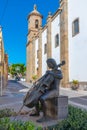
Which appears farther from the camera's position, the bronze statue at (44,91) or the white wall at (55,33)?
the white wall at (55,33)

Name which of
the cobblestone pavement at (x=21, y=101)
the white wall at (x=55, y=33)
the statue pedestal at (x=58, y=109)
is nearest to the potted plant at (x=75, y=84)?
the cobblestone pavement at (x=21, y=101)

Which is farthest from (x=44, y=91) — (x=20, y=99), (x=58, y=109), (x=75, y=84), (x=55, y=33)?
(x=55, y=33)

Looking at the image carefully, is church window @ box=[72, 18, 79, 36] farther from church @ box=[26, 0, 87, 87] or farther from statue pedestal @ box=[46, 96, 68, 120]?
statue pedestal @ box=[46, 96, 68, 120]

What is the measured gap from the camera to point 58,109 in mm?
7148

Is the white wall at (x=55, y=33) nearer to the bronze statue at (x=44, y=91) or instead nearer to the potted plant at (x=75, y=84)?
the potted plant at (x=75, y=84)

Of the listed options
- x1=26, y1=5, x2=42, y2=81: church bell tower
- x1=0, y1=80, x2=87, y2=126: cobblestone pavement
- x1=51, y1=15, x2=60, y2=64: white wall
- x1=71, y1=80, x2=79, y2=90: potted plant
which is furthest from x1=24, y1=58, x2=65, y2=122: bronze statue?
x1=26, y1=5, x2=42, y2=81: church bell tower

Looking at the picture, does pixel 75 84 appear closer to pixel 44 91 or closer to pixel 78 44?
pixel 78 44

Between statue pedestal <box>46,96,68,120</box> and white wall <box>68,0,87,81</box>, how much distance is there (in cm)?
1918

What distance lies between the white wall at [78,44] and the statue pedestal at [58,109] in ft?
62.9

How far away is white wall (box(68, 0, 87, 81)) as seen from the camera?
87.8 feet

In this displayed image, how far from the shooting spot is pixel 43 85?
750 cm

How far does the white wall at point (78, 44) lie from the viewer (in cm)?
2677

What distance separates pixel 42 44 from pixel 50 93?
3811cm

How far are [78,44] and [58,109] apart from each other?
21.4m
